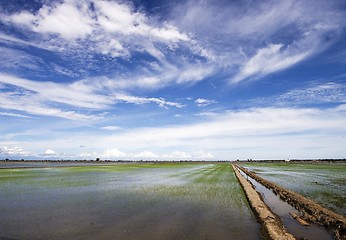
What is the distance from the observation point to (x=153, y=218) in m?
15.5

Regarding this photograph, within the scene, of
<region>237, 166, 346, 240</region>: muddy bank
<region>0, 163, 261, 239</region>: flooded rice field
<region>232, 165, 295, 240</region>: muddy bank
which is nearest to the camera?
<region>232, 165, 295, 240</region>: muddy bank

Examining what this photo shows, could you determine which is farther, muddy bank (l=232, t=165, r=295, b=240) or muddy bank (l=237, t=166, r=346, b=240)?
muddy bank (l=237, t=166, r=346, b=240)

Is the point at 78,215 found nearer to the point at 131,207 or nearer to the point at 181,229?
the point at 131,207

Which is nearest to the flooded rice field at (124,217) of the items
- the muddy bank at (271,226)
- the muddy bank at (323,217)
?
the muddy bank at (271,226)

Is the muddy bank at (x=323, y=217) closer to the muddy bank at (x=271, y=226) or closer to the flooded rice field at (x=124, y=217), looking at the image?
the muddy bank at (x=271, y=226)

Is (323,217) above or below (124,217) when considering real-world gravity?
below

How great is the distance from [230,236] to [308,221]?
6193 millimetres

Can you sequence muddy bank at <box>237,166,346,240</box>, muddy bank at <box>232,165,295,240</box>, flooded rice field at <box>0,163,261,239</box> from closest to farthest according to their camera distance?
muddy bank at <box>232,165,295,240</box> < flooded rice field at <box>0,163,261,239</box> < muddy bank at <box>237,166,346,240</box>

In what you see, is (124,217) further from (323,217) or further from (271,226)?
(323,217)

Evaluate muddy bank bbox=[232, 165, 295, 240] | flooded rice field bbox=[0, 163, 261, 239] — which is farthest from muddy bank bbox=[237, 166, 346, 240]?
flooded rice field bbox=[0, 163, 261, 239]

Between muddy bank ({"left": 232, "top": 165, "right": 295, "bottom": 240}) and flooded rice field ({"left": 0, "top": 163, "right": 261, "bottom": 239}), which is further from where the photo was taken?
flooded rice field ({"left": 0, "top": 163, "right": 261, "bottom": 239})

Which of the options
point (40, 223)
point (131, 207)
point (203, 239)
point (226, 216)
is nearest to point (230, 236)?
point (203, 239)

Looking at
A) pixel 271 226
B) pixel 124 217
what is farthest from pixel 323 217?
pixel 124 217

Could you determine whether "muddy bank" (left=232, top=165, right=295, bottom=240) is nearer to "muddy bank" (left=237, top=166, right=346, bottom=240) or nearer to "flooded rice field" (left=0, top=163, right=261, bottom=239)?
"flooded rice field" (left=0, top=163, right=261, bottom=239)
